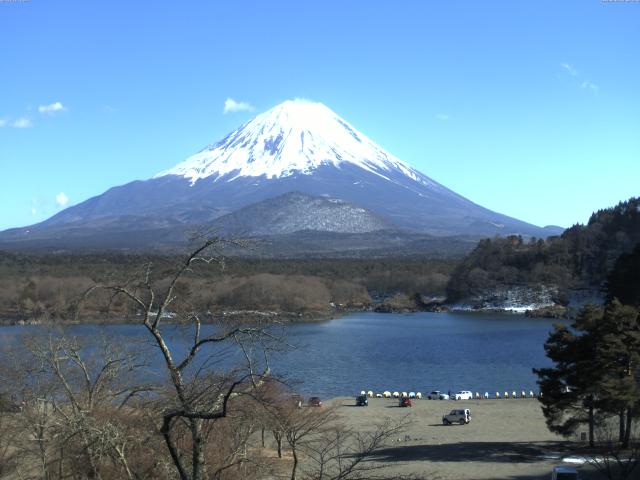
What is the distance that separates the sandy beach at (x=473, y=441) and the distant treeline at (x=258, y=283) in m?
12.8

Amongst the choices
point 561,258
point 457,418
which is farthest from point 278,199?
point 457,418

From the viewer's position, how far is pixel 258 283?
46.5 m

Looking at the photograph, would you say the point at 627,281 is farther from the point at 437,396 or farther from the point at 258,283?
the point at 258,283

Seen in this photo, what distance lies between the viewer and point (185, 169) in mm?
161750

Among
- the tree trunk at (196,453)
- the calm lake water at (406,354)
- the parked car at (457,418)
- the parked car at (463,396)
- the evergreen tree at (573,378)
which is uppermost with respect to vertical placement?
the tree trunk at (196,453)

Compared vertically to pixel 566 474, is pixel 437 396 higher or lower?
lower

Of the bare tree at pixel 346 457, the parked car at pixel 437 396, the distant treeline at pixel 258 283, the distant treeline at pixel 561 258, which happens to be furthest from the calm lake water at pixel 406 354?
the distant treeline at pixel 561 258

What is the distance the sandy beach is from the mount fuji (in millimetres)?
81388

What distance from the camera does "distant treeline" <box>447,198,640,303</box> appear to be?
50.3 metres

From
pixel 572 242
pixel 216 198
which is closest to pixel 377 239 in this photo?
pixel 216 198

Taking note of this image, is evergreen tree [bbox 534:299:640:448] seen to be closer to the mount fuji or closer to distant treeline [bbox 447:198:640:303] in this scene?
distant treeline [bbox 447:198:640:303]

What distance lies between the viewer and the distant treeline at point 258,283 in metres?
39.2

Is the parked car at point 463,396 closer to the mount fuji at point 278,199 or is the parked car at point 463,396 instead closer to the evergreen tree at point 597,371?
the evergreen tree at point 597,371

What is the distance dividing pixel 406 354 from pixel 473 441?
1466 cm
